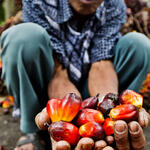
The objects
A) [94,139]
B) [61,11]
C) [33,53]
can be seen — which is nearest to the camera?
[94,139]

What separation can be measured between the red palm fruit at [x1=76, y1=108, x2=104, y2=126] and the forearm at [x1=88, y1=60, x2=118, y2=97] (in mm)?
428

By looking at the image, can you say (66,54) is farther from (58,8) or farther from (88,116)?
(88,116)

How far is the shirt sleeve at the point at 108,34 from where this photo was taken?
4.02ft

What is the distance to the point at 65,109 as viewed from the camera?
0.65 meters

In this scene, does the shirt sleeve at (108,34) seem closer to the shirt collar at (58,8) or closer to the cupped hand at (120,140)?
the shirt collar at (58,8)

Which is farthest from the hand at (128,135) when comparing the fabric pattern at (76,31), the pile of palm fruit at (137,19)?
the pile of palm fruit at (137,19)

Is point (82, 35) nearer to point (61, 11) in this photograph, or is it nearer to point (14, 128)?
point (61, 11)

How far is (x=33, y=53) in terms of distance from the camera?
3.13ft

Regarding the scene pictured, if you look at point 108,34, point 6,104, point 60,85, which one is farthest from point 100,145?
point 6,104

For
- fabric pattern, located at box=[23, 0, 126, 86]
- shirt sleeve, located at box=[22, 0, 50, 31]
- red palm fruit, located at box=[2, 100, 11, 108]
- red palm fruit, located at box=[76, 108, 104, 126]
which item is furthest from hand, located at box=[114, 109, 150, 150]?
red palm fruit, located at box=[2, 100, 11, 108]

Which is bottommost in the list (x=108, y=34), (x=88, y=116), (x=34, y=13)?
(x=88, y=116)

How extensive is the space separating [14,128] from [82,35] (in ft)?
2.72

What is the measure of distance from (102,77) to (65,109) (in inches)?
22.9

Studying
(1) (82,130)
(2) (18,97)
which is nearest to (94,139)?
(1) (82,130)
